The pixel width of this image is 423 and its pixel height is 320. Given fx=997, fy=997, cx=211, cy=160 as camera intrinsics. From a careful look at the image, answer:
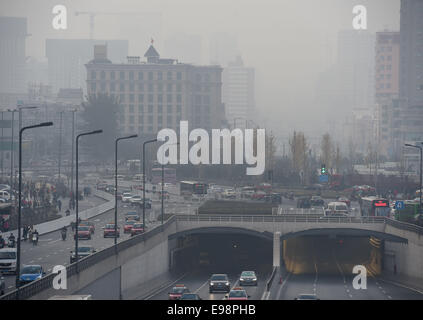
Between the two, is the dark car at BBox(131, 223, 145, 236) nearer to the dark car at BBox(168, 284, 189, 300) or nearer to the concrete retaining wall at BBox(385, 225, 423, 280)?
the concrete retaining wall at BBox(385, 225, 423, 280)

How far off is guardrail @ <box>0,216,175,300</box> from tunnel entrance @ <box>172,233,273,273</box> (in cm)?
1327

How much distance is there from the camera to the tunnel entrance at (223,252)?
9062cm

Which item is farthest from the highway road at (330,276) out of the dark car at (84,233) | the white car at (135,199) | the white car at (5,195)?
the white car at (5,195)

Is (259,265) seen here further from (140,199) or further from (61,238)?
(140,199)

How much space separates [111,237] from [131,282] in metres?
18.4

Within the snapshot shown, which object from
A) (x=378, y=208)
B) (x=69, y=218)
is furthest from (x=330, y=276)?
(x=69, y=218)

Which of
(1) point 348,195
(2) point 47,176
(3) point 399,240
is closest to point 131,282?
(3) point 399,240

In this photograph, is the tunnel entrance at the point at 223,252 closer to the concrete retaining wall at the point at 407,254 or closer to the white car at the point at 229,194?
the concrete retaining wall at the point at 407,254

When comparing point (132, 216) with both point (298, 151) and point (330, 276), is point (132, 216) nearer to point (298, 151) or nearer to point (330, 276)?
point (330, 276)

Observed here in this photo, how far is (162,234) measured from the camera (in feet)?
258

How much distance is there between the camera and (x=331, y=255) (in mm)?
98375

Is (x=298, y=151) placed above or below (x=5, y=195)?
above

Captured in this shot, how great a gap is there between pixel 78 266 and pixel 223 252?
48.7 m

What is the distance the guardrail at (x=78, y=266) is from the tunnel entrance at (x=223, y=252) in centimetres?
1327
